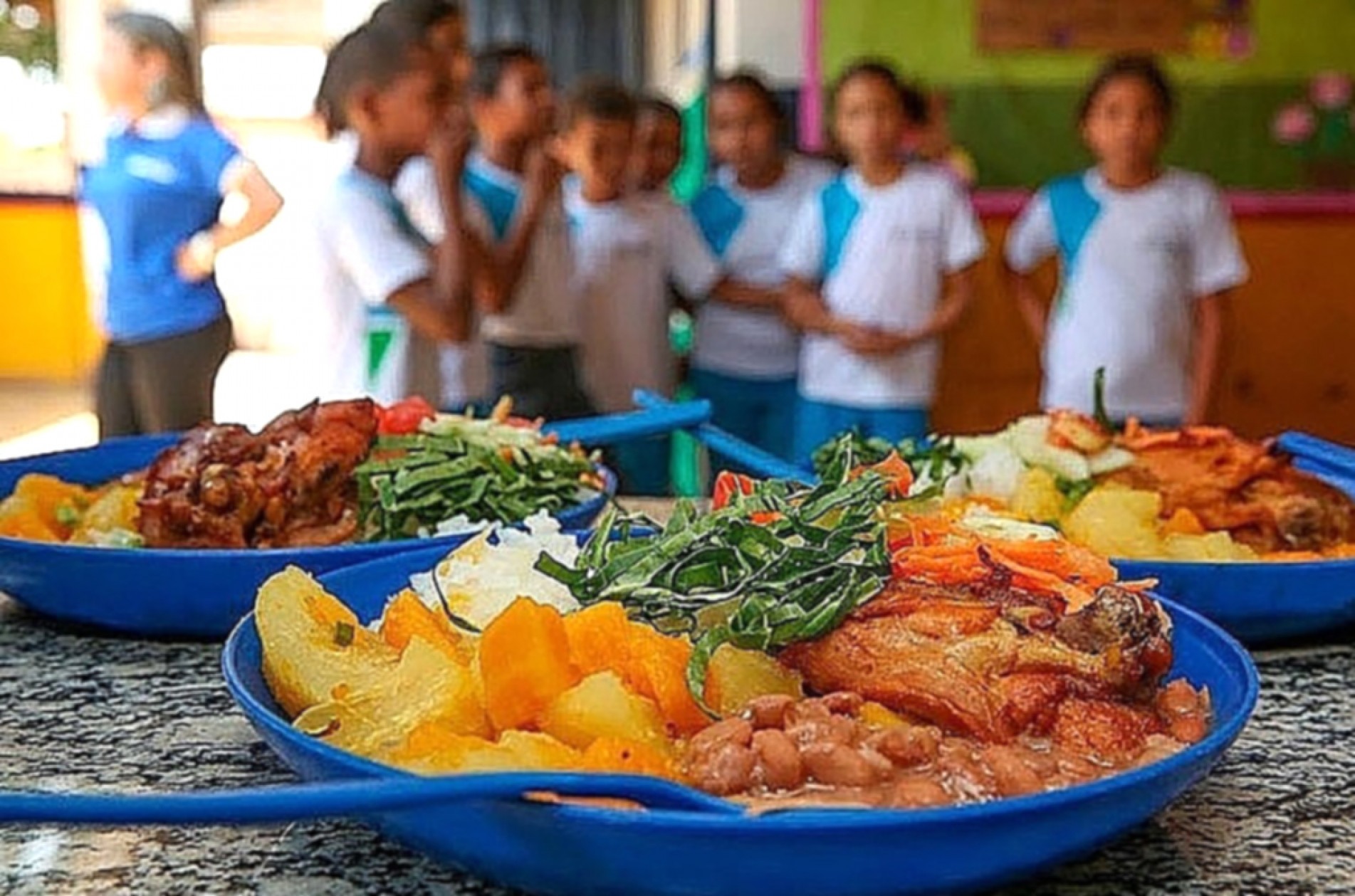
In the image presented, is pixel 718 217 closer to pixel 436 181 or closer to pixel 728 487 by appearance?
pixel 436 181

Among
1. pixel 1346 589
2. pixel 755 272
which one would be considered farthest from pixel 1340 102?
pixel 1346 589

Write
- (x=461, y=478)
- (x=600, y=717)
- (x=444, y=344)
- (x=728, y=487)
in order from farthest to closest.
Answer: (x=444, y=344) < (x=461, y=478) < (x=728, y=487) < (x=600, y=717)

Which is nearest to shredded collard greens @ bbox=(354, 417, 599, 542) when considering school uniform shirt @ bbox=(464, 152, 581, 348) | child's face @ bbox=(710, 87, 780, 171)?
school uniform shirt @ bbox=(464, 152, 581, 348)

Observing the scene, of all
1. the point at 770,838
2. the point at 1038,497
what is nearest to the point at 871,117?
the point at 1038,497

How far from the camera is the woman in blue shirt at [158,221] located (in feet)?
12.5

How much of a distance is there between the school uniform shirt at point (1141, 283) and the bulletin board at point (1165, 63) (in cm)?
84

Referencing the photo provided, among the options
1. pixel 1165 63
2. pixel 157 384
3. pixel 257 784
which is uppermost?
pixel 1165 63

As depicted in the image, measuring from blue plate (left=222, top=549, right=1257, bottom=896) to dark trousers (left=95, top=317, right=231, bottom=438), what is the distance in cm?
315

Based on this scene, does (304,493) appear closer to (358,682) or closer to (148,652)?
(148,652)

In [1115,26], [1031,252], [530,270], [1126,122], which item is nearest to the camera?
[1126,122]

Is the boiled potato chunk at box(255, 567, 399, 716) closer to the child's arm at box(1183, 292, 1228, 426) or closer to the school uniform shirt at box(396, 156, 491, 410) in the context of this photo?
the school uniform shirt at box(396, 156, 491, 410)

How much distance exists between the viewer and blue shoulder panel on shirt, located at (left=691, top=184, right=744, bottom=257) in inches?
152

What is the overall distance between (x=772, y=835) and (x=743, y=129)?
124 inches

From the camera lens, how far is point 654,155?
3.84m
